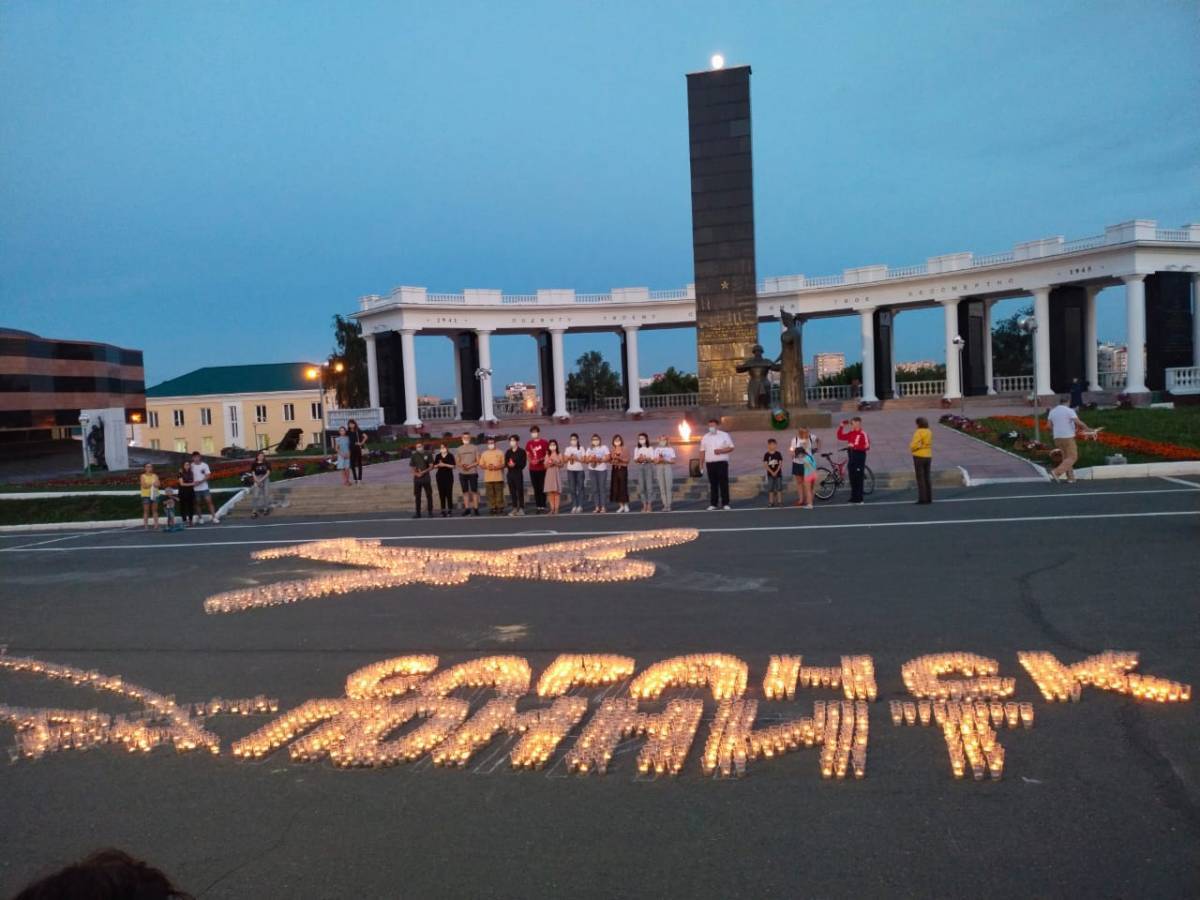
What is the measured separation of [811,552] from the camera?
40.6 feet

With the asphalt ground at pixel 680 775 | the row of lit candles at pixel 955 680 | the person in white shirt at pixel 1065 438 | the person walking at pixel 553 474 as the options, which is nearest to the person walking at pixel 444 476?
the person walking at pixel 553 474

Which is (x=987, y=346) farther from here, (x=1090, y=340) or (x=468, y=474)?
(x=468, y=474)

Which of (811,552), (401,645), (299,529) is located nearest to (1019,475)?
(811,552)

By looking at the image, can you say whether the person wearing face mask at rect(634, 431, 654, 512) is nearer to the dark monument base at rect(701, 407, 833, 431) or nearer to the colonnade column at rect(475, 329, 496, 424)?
→ the dark monument base at rect(701, 407, 833, 431)

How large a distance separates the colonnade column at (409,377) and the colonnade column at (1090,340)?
37.3m

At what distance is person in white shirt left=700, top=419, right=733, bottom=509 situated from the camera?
59.8 feet

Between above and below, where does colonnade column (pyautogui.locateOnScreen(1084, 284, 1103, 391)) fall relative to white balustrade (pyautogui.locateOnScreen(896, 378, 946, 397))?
above

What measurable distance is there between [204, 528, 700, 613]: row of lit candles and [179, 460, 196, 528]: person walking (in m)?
6.81

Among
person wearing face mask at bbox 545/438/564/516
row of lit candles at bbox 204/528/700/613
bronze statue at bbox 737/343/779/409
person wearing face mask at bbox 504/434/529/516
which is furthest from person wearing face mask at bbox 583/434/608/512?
bronze statue at bbox 737/343/779/409

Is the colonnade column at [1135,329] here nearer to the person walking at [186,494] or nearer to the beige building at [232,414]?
the person walking at [186,494]

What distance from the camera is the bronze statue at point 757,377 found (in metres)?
35.0

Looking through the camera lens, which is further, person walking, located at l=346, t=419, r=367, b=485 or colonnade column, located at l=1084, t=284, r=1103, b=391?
colonnade column, located at l=1084, t=284, r=1103, b=391

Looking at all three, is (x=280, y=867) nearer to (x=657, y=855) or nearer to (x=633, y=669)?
(x=657, y=855)

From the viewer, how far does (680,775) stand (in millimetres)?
5145
